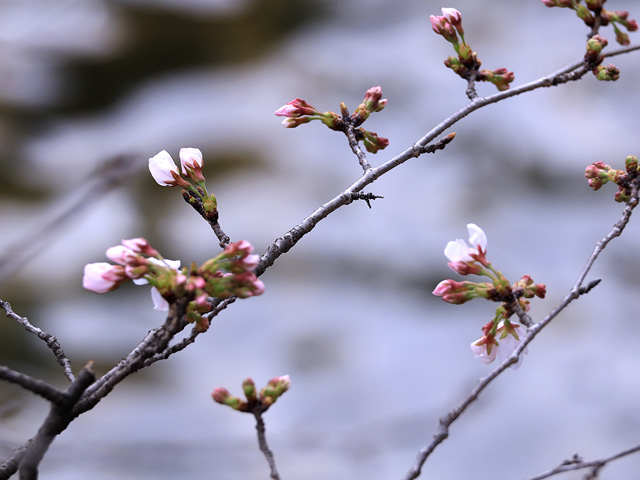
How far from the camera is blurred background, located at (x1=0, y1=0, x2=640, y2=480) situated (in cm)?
326

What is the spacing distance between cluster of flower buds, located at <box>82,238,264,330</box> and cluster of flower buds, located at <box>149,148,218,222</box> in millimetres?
207

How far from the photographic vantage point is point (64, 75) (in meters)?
5.44

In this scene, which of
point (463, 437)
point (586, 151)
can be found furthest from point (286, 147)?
point (463, 437)

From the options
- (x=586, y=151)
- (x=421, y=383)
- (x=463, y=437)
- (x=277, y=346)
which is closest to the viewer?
(x=463, y=437)

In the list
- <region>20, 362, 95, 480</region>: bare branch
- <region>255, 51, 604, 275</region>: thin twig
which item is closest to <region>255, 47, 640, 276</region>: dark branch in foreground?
<region>255, 51, 604, 275</region>: thin twig

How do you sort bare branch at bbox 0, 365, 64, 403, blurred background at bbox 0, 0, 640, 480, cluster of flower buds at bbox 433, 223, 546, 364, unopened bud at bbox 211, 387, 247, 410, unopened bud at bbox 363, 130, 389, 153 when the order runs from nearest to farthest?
1. bare branch at bbox 0, 365, 64, 403
2. unopened bud at bbox 211, 387, 247, 410
3. cluster of flower buds at bbox 433, 223, 546, 364
4. unopened bud at bbox 363, 130, 389, 153
5. blurred background at bbox 0, 0, 640, 480

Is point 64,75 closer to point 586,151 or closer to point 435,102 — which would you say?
point 435,102

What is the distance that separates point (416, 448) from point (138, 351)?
2620 mm

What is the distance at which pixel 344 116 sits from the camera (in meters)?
1.07

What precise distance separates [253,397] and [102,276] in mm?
213

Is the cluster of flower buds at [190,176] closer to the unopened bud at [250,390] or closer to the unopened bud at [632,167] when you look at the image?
the unopened bud at [250,390]

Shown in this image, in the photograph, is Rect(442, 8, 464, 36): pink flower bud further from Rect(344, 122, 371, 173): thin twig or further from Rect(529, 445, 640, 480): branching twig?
Rect(529, 445, 640, 480): branching twig

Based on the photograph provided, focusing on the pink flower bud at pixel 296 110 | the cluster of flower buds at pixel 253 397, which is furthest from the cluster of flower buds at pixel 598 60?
the cluster of flower buds at pixel 253 397

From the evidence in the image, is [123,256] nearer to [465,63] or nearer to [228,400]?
[228,400]
